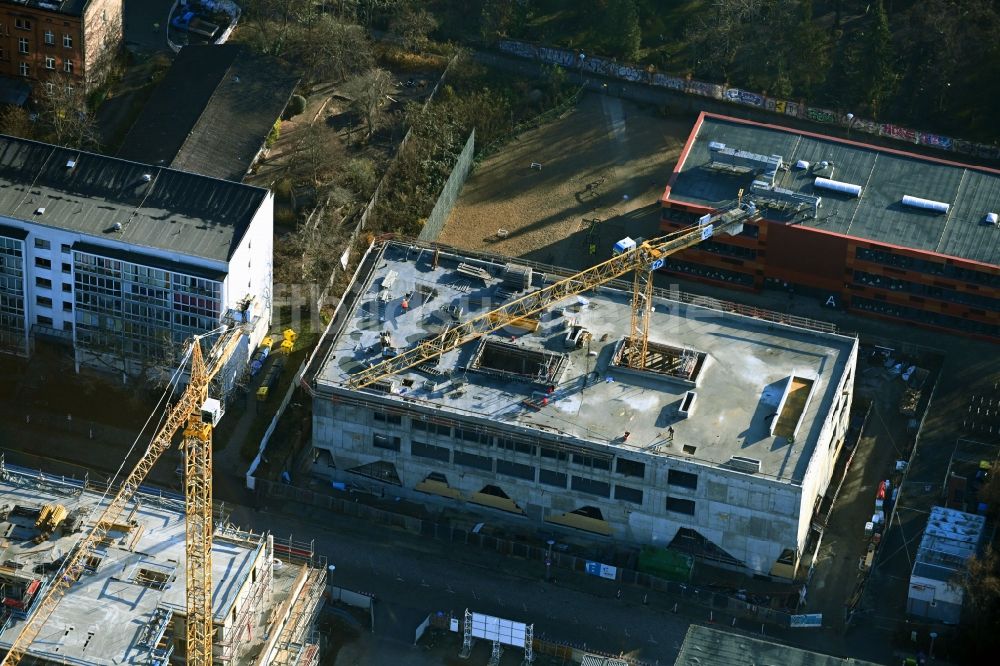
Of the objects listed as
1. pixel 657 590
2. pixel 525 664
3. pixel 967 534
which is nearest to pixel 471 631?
pixel 525 664

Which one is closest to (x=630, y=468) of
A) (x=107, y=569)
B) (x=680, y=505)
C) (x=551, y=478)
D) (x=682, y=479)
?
(x=682, y=479)

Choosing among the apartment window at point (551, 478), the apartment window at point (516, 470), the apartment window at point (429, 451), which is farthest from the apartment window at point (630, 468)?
the apartment window at point (429, 451)

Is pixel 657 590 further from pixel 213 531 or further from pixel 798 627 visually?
pixel 213 531

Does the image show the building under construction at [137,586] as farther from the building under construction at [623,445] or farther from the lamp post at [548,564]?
the lamp post at [548,564]

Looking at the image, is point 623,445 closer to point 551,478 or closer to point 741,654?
point 551,478

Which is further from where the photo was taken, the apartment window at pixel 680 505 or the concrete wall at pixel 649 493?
the apartment window at pixel 680 505

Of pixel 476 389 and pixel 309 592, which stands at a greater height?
pixel 476 389
